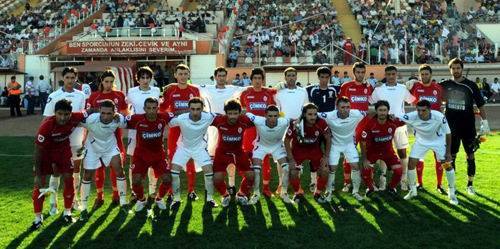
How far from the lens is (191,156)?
318 inches

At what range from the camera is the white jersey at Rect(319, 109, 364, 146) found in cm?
838

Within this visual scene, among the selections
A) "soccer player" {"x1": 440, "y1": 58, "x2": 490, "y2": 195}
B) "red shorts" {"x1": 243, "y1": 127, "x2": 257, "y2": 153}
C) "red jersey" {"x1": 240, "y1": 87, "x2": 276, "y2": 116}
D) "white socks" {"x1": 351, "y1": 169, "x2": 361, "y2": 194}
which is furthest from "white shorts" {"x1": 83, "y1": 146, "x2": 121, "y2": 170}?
"soccer player" {"x1": 440, "y1": 58, "x2": 490, "y2": 195}

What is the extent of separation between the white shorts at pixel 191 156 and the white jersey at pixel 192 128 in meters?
0.07

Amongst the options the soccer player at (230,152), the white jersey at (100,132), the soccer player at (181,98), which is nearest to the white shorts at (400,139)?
the soccer player at (230,152)

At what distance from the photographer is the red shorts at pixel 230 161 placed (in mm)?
8141

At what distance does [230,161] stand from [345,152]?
185 centimetres

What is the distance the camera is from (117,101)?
855 cm

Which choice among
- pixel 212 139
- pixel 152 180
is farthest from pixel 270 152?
pixel 152 180

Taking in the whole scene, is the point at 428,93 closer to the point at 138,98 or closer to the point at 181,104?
the point at 181,104

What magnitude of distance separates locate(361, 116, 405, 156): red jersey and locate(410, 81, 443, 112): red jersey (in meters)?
0.89

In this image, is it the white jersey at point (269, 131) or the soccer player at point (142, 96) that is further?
the soccer player at point (142, 96)

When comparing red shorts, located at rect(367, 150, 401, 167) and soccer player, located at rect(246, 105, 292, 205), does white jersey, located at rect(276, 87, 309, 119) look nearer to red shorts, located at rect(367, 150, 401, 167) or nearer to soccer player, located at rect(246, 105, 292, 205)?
soccer player, located at rect(246, 105, 292, 205)

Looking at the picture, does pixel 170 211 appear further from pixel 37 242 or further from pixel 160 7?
pixel 160 7

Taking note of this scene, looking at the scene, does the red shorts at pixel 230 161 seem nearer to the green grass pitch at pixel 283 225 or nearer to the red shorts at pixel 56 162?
the green grass pitch at pixel 283 225
